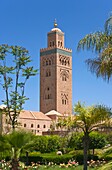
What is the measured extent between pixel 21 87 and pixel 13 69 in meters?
1.27

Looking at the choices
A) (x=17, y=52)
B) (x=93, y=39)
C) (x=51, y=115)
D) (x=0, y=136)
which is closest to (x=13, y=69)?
(x=17, y=52)

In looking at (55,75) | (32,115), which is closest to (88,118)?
(32,115)

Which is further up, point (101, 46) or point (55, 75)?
point (55, 75)

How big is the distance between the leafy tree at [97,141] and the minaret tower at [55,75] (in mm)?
45671

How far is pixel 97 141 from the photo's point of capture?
88.4ft

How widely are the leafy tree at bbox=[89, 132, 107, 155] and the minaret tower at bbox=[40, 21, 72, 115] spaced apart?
150 ft

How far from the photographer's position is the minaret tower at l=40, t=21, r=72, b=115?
245ft

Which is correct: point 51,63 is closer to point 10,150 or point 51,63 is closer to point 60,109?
point 60,109

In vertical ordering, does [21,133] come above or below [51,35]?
below

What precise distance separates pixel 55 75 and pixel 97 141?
4912 cm

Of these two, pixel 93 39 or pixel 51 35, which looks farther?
pixel 51 35

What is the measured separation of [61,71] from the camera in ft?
252

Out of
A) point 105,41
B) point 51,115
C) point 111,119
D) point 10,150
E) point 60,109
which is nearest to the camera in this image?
point 105,41

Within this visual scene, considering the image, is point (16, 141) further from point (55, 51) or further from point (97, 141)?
point (55, 51)
